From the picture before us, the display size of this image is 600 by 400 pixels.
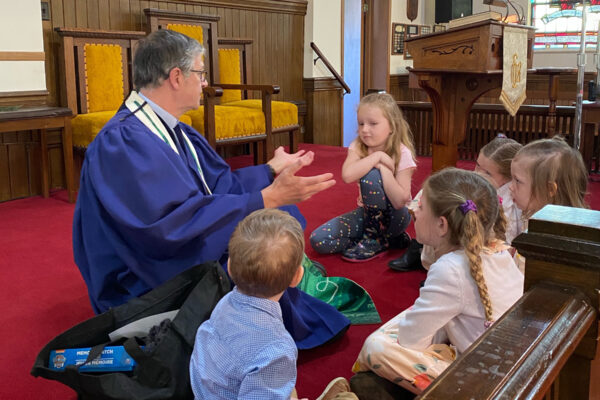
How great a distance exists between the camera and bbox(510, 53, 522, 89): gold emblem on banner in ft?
13.2

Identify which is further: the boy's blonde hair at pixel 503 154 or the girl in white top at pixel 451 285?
the boy's blonde hair at pixel 503 154

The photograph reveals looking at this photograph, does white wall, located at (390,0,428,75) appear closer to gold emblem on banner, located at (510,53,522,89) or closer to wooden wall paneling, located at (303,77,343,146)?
wooden wall paneling, located at (303,77,343,146)

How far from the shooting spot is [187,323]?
1717mm

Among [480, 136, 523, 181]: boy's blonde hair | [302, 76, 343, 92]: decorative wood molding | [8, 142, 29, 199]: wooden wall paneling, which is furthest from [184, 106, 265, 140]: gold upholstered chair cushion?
[480, 136, 523, 181]: boy's blonde hair

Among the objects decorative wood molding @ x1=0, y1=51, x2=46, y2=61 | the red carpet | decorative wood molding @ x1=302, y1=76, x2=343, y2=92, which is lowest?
the red carpet

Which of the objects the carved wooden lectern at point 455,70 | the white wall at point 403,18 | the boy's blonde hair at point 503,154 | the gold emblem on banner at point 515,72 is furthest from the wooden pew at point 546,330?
the white wall at point 403,18

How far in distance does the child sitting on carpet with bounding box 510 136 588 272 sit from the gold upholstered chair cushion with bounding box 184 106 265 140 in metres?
3.23

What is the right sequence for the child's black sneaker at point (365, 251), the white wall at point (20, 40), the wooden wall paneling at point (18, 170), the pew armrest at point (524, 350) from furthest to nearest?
1. the wooden wall paneling at point (18, 170)
2. the white wall at point (20, 40)
3. the child's black sneaker at point (365, 251)
4. the pew armrest at point (524, 350)

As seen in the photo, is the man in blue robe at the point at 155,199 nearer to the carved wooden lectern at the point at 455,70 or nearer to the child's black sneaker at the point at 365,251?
the child's black sneaker at the point at 365,251

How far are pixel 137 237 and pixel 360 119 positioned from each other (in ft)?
5.37

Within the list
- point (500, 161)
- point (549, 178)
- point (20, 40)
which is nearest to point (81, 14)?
point (20, 40)

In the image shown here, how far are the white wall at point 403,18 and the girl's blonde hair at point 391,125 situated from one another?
6.42 metres

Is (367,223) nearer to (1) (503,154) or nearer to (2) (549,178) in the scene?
(1) (503,154)

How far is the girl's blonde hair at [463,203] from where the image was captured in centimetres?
170
